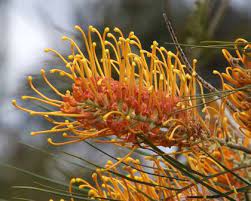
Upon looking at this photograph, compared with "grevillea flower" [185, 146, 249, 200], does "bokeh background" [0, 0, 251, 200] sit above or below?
above

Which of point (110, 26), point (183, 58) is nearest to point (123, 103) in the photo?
point (183, 58)

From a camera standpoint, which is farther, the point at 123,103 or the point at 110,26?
the point at 110,26

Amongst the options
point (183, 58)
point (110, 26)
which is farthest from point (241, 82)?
point (110, 26)

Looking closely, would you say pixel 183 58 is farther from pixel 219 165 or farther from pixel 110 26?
pixel 110 26

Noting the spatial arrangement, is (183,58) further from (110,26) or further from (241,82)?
(110,26)

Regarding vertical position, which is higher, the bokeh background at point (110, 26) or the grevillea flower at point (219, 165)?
the bokeh background at point (110, 26)

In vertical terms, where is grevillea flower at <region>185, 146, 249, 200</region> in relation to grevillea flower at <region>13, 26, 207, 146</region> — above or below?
below

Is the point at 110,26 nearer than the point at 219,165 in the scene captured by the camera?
No

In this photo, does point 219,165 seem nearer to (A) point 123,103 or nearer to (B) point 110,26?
(A) point 123,103

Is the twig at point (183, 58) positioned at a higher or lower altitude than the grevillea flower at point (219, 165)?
higher

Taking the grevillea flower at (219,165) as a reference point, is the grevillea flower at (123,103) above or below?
above

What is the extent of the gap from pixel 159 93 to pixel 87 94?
3.9 inches

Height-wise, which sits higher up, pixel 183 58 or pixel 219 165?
pixel 183 58

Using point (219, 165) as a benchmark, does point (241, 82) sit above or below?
above
